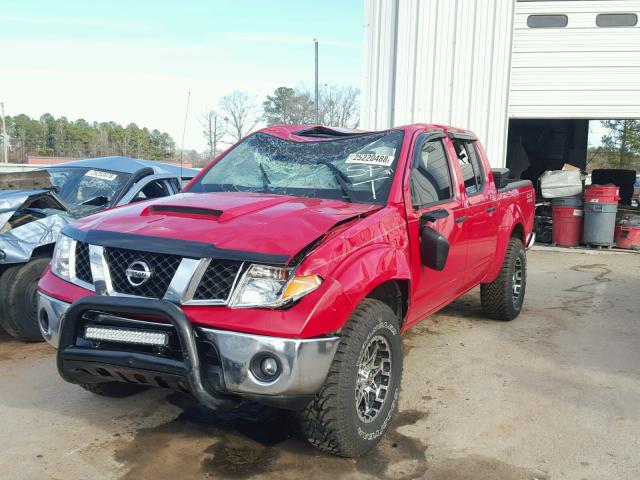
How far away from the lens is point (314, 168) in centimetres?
407

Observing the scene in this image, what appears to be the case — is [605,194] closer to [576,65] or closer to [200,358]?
[576,65]

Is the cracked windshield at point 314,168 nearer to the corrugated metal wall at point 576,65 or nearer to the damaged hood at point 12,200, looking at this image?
the damaged hood at point 12,200

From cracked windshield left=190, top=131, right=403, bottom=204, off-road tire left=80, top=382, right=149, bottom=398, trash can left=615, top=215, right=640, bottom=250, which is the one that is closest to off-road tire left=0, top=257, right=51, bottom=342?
off-road tire left=80, top=382, right=149, bottom=398

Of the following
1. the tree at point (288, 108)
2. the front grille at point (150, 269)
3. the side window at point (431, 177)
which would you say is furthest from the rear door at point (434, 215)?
the tree at point (288, 108)

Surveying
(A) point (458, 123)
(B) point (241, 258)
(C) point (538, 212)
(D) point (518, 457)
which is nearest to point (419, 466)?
(D) point (518, 457)

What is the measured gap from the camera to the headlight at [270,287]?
2.79 meters

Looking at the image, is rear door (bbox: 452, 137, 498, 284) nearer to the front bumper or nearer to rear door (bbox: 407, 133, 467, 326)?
rear door (bbox: 407, 133, 467, 326)

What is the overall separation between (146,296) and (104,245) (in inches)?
15.0

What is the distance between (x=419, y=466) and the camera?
10.4 ft

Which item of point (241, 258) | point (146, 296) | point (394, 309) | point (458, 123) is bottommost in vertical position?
point (394, 309)

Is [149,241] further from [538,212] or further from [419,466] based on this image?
[538,212]

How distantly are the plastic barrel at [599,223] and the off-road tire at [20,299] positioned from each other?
387 inches

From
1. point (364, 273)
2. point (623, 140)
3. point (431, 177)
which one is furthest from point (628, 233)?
point (623, 140)

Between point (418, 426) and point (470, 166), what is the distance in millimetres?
2445
